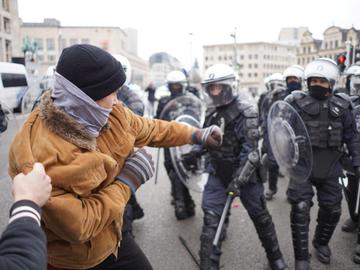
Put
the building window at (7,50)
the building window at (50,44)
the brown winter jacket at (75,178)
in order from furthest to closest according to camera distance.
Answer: the building window at (50,44)
the building window at (7,50)
the brown winter jacket at (75,178)

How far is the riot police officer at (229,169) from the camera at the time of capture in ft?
10.5

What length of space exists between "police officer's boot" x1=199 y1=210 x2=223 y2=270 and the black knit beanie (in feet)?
6.36

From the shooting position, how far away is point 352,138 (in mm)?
3367

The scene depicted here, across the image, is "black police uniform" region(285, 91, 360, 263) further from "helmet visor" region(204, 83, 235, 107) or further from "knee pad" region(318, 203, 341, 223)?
"helmet visor" region(204, 83, 235, 107)

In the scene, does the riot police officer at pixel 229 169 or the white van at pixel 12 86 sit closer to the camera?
the riot police officer at pixel 229 169

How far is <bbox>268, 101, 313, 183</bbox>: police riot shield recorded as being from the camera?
3277mm

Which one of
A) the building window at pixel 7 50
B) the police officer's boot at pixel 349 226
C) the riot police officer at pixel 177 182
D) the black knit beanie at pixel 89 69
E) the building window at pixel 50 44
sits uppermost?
the building window at pixel 50 44

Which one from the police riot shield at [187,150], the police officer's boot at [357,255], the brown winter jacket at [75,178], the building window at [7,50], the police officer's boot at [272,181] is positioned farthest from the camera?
the building window at [7,50]

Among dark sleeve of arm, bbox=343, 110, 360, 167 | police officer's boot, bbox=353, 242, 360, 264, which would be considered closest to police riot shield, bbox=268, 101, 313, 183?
dark sleeve of arm, bbox=343, 110, 360, 167

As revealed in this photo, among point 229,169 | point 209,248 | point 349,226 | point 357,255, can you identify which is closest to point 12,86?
point 229,169

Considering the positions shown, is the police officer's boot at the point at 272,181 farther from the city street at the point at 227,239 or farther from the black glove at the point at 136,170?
the black glove at the point at 136,170

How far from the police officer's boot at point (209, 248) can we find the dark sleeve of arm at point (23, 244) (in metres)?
2.21

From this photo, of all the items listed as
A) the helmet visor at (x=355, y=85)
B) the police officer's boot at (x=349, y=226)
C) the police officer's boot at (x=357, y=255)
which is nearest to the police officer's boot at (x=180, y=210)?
the police officer's boot at (x=349, y=226)

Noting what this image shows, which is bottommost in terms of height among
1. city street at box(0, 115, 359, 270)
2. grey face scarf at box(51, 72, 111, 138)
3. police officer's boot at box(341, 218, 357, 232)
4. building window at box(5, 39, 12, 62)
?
city street at box(0, 115, 359, 270)
